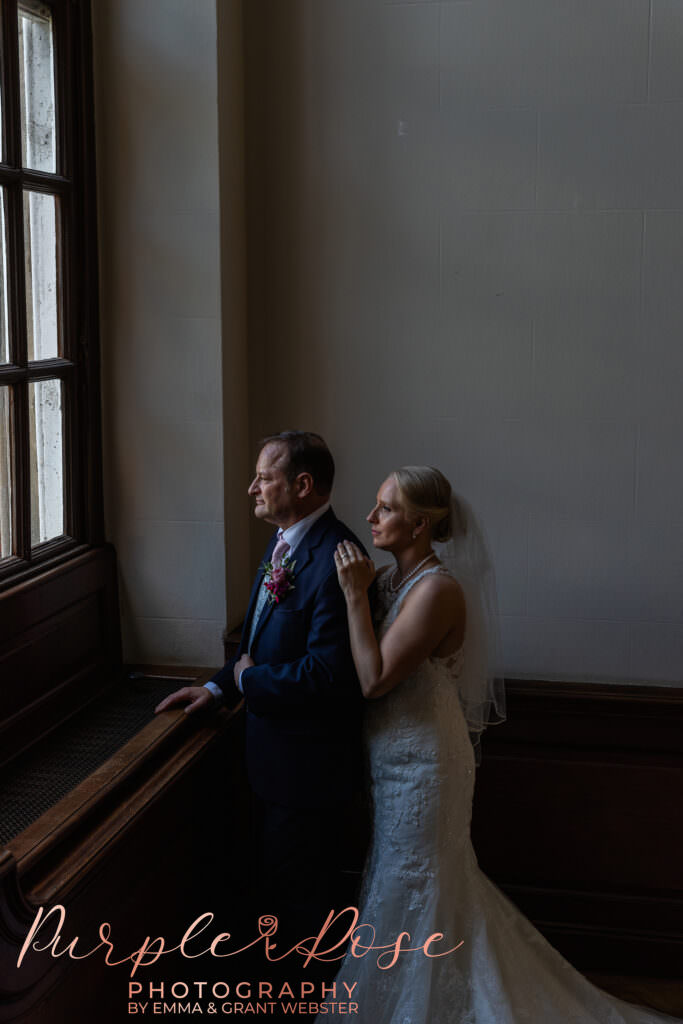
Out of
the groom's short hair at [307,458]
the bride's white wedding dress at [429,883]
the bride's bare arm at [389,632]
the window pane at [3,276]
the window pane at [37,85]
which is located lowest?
the bride's white wedding dress at [429,883]

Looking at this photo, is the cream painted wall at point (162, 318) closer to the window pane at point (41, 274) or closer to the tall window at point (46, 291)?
the tall window at point (46, 291)

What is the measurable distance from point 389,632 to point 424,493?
0.34 meters

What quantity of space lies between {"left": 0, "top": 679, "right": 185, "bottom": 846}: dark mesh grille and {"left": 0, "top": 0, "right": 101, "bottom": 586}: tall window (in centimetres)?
43

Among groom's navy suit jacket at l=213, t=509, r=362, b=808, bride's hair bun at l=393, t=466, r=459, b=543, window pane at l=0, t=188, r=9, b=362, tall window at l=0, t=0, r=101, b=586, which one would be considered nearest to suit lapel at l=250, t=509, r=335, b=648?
groom's navy suit jacket at l=213, t=509, r=362, b=808

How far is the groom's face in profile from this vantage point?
2.57 m

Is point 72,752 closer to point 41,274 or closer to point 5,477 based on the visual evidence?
point 5,477

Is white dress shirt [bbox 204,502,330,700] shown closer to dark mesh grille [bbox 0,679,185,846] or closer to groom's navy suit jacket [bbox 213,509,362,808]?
groom's navy suit jacket [bbox 213,509,362,808]

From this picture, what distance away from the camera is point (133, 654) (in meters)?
3.25

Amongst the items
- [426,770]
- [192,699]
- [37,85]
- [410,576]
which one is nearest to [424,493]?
[410,576]

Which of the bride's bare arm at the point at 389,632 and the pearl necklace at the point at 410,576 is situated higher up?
the pearl necklace at the point at 410,576

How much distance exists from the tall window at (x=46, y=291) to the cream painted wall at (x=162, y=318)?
0.24ft

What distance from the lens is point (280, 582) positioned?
8.48ft

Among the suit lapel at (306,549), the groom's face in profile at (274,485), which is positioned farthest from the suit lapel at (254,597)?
the groom's face in profile at (274,485)

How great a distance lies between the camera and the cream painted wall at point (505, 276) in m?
3.01
